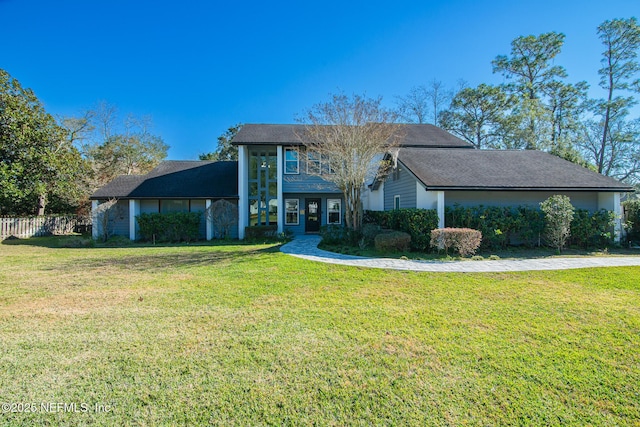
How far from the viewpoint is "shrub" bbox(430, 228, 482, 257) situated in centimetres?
925

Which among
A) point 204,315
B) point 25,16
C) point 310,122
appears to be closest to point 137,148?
point 25,16

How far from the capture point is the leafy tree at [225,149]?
113ft

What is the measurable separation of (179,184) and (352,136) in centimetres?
1121

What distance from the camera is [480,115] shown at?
27.0m

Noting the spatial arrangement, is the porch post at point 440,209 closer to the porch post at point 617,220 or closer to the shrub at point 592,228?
the shrub at point 592,228

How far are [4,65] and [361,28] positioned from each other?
23.0m

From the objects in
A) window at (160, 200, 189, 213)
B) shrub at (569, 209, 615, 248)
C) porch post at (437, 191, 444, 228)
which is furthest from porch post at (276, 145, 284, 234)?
shrub at (569, 209, 615, 248)

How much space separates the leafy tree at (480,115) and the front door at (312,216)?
1923cm

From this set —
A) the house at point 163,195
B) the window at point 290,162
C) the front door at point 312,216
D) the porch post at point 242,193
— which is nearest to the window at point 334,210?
the front door at point 312,216

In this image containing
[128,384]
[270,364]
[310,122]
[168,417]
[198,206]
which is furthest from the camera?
[198,206]

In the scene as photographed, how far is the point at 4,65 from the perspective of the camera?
17.9m

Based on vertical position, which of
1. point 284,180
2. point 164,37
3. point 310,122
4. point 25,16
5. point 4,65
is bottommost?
point 284,180

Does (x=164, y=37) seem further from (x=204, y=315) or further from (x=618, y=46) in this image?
(x=618, y=46)

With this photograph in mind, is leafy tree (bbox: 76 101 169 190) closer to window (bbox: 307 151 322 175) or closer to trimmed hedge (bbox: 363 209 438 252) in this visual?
window (bbox: 307 151 322 175)
